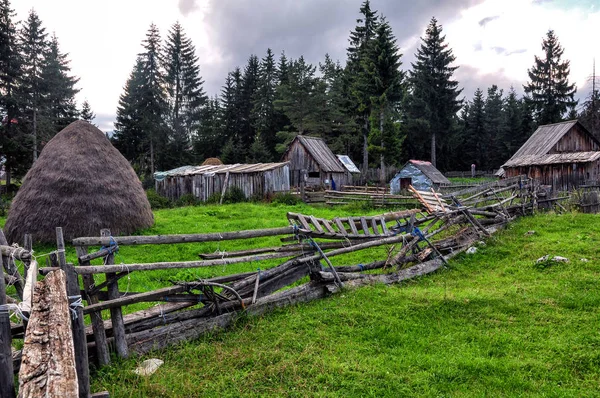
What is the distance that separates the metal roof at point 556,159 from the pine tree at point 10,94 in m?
36.9

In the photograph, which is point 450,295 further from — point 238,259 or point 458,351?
point 238,259

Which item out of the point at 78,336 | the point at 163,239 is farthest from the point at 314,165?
the point at 78,336

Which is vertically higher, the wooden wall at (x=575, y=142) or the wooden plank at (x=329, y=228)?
the wooden wall at (x=575, y=142)

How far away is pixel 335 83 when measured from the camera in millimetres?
50750

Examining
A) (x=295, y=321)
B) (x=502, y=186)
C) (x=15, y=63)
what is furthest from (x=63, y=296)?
(x=15, y=63)

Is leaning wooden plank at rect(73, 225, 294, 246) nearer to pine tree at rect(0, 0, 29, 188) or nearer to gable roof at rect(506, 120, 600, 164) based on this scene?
gable roof at rect(506, 120, 600, 164)

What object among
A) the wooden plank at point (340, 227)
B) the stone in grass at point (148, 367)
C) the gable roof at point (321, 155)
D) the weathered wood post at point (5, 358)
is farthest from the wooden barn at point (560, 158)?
the weathered wood post at point (5, 358)

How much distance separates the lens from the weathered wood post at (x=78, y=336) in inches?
134

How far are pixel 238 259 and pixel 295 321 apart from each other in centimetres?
125

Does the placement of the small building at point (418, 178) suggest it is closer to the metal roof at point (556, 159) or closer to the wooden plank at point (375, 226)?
the metal roof at point (556, 159)

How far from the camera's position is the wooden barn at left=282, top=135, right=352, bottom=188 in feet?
104

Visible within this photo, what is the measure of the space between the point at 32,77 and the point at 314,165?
25.0m

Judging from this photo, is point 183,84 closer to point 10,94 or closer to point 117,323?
point 10,94

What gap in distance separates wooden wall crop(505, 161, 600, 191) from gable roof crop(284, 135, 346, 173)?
1445 cm
